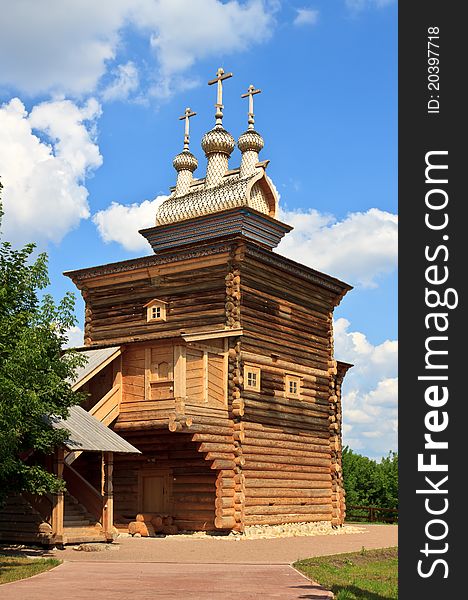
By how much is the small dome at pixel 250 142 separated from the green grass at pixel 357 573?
65.6 feet

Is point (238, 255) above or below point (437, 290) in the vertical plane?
above

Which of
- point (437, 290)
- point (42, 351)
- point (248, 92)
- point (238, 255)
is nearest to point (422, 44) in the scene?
point (437, 290)

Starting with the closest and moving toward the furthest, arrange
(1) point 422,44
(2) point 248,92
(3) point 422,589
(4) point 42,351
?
(3) point 422,589
(1) point 422,44
(4) point 42,351
(2) point 248,92

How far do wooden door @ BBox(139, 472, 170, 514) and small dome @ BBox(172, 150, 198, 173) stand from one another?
14.6 m

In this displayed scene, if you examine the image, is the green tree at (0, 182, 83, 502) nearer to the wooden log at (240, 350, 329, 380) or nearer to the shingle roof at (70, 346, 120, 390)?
the shingle roof at (70, 346, 120, 390)

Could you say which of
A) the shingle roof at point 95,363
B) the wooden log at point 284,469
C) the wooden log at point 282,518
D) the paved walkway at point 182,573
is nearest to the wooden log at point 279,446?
the wooden log at point 284,469

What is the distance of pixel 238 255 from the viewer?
1103 inches

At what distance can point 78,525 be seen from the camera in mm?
22656

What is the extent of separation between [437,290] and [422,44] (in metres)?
2.90

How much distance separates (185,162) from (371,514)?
741 inches

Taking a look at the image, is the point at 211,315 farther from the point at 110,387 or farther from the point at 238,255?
the point at 110,387

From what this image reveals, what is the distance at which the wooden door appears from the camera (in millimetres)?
27969

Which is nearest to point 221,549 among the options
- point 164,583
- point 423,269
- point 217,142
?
point 164,583

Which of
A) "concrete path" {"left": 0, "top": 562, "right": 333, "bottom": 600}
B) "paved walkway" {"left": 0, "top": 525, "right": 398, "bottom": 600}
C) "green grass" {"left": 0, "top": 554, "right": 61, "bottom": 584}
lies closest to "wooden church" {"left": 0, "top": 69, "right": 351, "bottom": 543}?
"paved walkway" {"left": 0, "top": 525, "right": 398, "bottom": 600}
